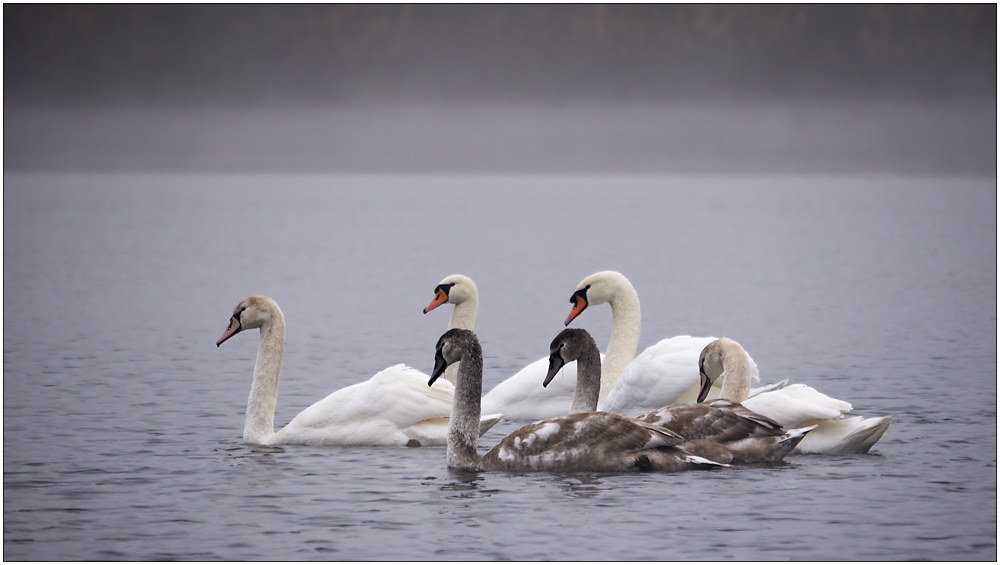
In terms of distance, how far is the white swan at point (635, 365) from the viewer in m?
12.2

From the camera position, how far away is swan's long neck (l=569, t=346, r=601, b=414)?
36.3ft

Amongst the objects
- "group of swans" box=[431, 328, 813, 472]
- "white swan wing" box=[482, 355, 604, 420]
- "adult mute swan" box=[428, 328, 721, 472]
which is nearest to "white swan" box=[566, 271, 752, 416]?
"white swan wing" box=[482, 355, 604, 420]

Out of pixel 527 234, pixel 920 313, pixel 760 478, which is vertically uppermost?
pixel 527 234

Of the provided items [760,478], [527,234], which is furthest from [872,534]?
[527,234]

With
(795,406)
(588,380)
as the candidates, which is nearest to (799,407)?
(795,406)

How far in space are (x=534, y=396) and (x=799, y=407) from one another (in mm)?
2906

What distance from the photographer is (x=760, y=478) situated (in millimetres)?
10109

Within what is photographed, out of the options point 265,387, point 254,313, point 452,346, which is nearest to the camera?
point 452,346

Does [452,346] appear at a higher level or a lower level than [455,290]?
lower

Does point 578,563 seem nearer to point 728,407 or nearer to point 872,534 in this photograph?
point 872,534

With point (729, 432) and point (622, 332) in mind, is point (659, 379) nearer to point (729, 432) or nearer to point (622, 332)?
point (622, 332)

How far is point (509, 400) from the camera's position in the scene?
511 inches

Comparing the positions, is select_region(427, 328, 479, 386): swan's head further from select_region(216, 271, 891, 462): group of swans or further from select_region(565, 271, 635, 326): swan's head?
select_region(565, 271, 635, 326): swan's head

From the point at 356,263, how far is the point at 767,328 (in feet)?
60.1
